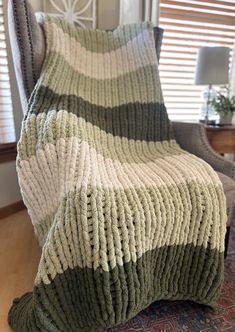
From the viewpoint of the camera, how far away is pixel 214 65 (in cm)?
140

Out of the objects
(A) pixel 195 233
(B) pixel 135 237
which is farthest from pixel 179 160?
(B) pixel 135 237

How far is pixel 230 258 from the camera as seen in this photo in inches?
48.3

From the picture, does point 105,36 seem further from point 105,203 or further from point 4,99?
point 105,203

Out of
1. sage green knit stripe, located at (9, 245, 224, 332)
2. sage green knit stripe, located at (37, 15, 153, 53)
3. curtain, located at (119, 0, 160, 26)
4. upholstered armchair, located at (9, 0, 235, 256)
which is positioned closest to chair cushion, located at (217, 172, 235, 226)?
upholstered armchair, located at (9, 0, 235, 256)

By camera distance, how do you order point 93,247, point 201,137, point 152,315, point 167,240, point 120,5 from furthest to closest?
point 120,5 → point 201,137 → point 152,315 → point 167,240 → point 93,247

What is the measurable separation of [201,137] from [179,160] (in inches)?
10.6

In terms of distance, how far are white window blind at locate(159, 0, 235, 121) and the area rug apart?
1340 mm

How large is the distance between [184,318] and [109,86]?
976mm

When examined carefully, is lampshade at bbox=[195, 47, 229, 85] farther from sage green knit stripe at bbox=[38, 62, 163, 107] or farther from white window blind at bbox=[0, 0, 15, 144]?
white window blind at bbox=[0, 0, 15, 144]

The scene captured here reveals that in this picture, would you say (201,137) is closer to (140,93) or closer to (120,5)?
(140,93)

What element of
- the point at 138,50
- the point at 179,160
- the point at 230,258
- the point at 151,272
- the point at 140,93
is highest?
the point at 138,50

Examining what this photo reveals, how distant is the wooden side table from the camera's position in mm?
1392

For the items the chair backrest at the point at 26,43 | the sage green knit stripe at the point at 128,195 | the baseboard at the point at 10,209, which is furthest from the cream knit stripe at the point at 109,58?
the baseboard at the point at 10,209

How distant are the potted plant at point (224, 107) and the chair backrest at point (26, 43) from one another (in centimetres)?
101
